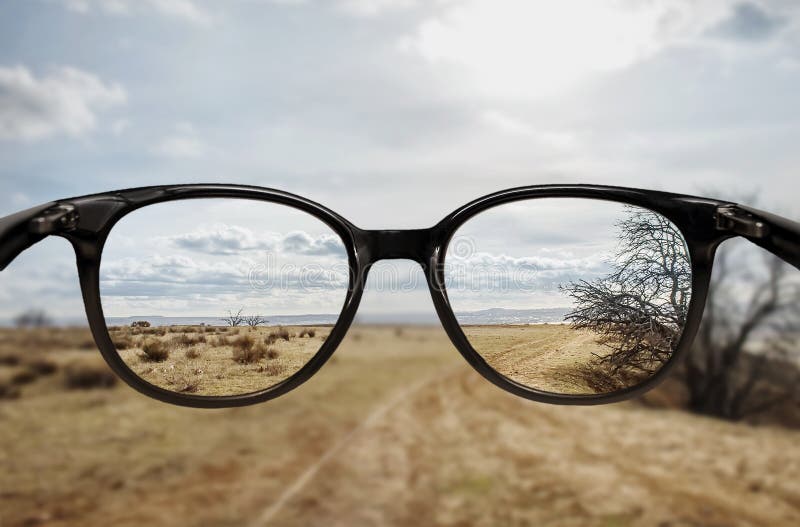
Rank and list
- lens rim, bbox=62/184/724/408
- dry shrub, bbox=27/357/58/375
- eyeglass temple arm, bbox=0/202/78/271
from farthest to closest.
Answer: dry shrub, bbox=27/357/58/375
lens rim, bbox=62/184/724/408
eyeglass temple arm, bbox=0/202/78/271

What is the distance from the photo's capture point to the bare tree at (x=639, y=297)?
568mm

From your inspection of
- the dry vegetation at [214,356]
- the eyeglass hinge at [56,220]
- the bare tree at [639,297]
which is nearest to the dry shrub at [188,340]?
the dry vegetation at [214,356]

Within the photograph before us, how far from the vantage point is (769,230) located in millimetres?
458

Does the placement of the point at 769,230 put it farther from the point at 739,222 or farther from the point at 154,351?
the point at 154,351

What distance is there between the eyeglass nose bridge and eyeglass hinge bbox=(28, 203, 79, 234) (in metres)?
0.31

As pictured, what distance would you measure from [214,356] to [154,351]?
7 cm

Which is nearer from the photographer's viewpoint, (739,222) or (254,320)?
(739,222)

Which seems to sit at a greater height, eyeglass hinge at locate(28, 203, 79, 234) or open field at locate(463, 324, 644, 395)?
eyeglass hinge at locate(28, 203, 79, 234)

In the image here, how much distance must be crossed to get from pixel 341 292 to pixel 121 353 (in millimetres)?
257

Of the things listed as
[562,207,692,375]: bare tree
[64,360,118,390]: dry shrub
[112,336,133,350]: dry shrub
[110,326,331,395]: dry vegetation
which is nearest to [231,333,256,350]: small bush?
[110,326,331,395]: dry vegetation

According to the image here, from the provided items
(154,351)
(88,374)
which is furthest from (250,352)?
(88,374)

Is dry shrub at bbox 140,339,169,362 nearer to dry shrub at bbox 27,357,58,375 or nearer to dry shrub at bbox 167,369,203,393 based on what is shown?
dry shrub at bbox 167,369,203,393

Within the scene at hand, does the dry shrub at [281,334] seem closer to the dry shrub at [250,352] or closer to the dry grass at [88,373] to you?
the dry shrub at [250,352]

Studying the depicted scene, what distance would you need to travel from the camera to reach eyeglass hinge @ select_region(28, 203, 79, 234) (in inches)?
17.5
